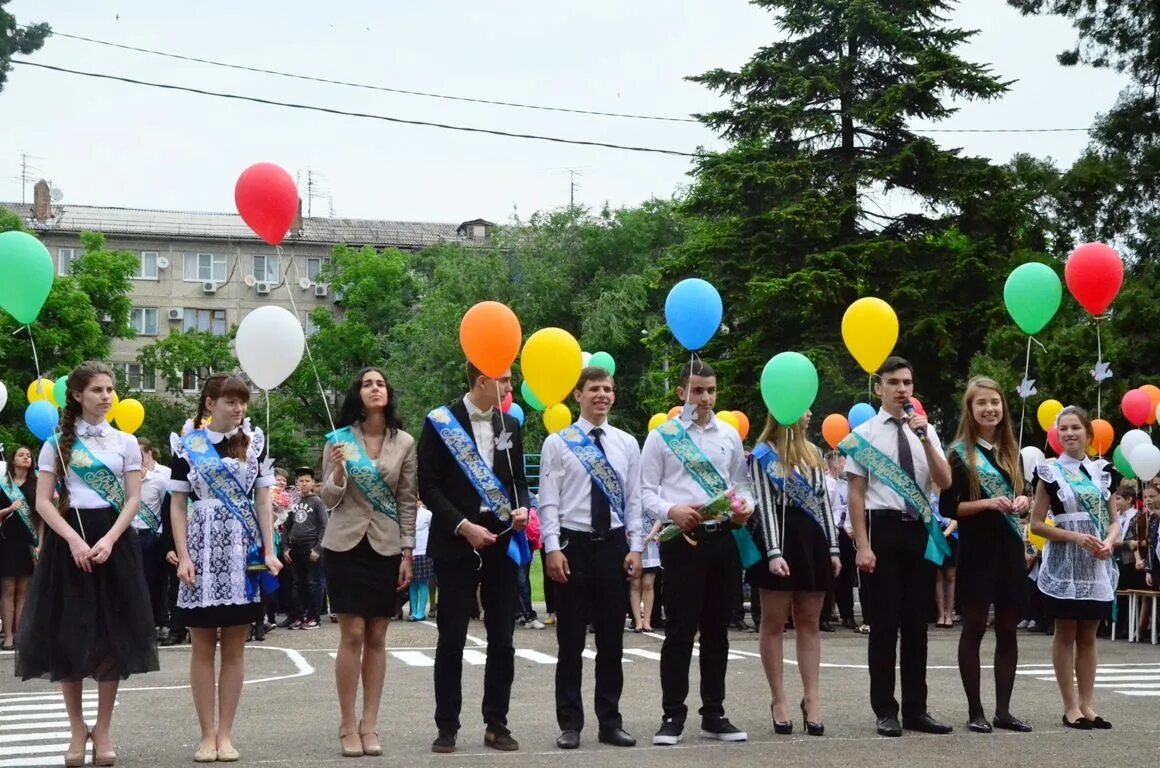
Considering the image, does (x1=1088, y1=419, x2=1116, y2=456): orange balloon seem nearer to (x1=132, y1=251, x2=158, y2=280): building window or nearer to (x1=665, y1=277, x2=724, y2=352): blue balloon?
(x1=665, y1=277, x2=724, y2=352): blue balloon

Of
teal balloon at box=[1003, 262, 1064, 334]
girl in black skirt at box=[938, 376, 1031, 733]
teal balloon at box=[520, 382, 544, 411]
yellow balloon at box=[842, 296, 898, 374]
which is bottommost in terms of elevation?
girl in black skirt at box=[938, 376, 1031, 733]

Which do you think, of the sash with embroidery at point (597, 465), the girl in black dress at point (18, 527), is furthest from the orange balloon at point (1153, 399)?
the girl in black dress at point (18, 527)

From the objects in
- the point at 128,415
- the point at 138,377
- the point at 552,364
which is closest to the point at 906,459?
the point at 552,364

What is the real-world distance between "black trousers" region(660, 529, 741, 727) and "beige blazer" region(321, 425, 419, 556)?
4.95 feet

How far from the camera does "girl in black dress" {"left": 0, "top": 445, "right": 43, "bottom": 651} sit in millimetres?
17344

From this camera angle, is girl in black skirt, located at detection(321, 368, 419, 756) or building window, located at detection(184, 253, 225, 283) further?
building window, located at detection(184, 253, 225, 283)

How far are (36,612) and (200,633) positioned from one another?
85 cm

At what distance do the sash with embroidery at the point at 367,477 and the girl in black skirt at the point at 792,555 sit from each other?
87.2 inches

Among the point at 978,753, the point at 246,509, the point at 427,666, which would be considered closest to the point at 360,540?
the point at 246,509

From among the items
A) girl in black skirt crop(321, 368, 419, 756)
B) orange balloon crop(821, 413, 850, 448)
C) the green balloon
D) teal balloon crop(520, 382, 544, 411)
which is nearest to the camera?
girl in black skirt crop(321, 368, 419, 756)

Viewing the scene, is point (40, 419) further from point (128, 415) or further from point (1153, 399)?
point (1153, 399)

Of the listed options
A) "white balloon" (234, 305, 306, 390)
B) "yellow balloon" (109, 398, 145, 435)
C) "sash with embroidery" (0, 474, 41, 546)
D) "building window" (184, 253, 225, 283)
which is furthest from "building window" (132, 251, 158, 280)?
"white balloon" (234, 305, 306, 390)

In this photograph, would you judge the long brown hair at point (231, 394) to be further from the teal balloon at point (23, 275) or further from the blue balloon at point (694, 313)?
the blue balloon at point (694, 313)

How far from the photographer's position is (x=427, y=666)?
574 inches
